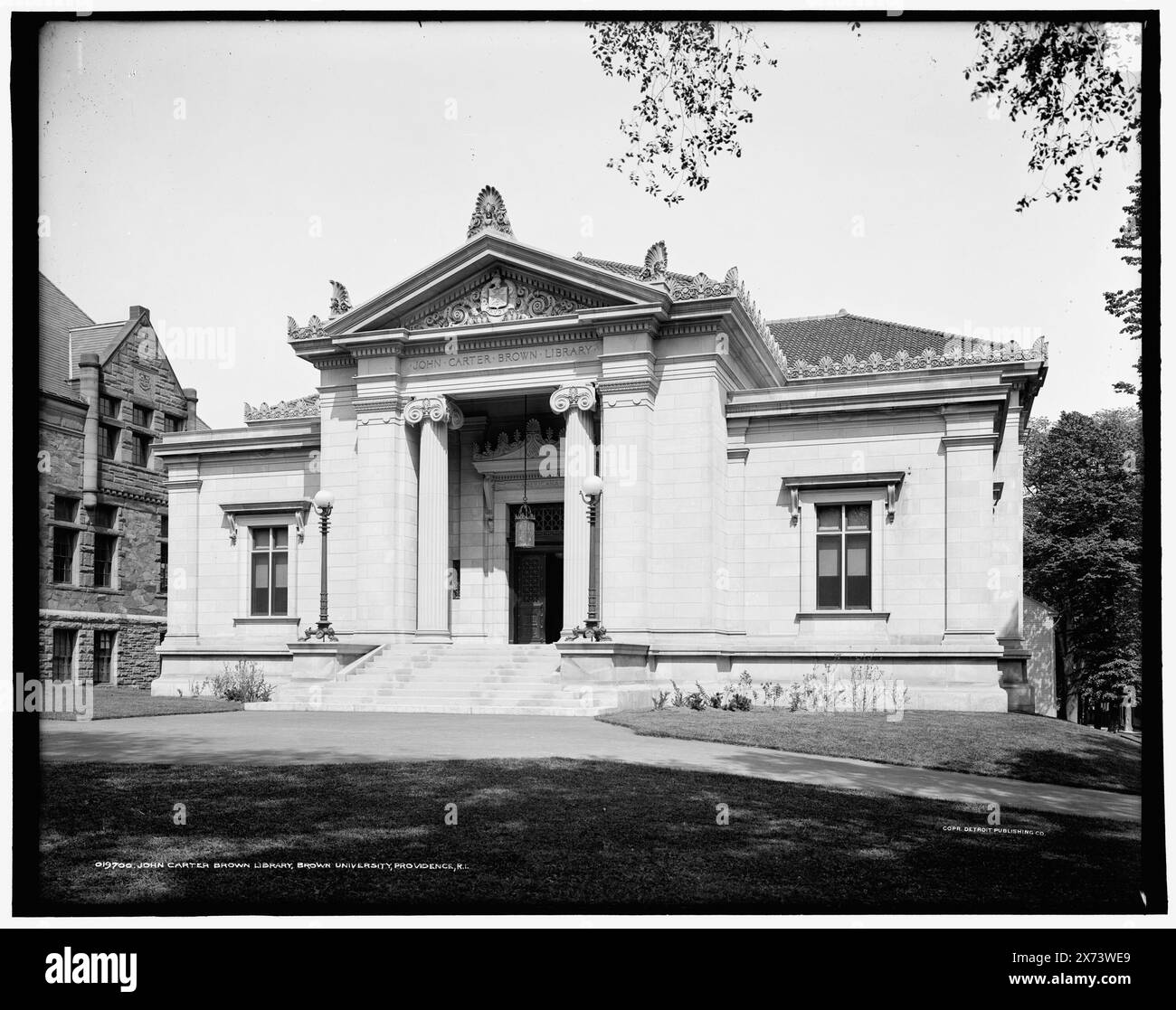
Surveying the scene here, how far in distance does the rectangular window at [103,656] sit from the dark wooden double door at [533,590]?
16234 millimetres

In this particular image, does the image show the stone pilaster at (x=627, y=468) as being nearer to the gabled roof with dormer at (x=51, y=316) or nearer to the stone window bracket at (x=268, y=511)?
the stone window bracket at (x=268, y=511)

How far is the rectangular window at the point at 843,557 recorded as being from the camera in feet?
89.0

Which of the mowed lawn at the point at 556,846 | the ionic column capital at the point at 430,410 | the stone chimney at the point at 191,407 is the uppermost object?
the stone chimney at the point at 191,407

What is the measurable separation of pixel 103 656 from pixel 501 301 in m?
21.5

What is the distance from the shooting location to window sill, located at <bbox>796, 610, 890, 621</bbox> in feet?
87.6

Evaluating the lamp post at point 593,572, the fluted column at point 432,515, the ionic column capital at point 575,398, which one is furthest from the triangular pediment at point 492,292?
the lamp post at point 593,572

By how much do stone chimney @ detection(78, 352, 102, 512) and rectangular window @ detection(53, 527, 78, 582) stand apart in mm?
1485

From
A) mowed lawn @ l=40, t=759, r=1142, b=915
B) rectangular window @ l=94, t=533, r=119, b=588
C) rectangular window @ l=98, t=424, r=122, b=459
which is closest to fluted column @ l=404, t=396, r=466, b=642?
mowed lawn @ l=40, t=759, r=1142, b=915

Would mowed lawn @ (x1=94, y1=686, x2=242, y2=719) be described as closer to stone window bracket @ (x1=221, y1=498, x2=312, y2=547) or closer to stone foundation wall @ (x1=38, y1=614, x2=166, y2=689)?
stone window bracket @ (x1=221, y1=498, x2=312, y2=547)

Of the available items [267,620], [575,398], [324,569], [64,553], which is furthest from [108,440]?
[575,398]

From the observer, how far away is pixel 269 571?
32656mm

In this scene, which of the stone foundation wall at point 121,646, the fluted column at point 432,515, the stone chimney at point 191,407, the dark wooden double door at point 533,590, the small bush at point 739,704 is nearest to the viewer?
the small bush at point 739,704
